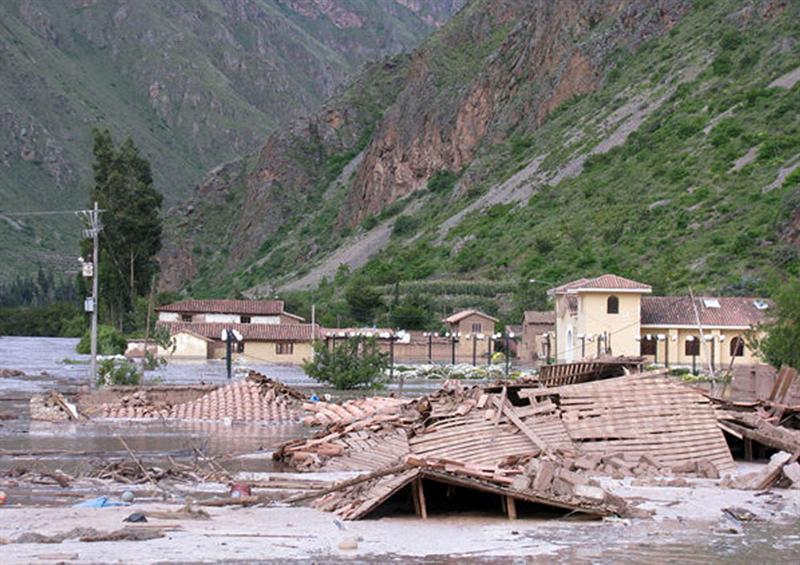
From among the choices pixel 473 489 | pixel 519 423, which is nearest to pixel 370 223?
Answer: pixel 519 423

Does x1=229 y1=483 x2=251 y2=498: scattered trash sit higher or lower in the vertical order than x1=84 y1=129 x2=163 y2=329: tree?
lower

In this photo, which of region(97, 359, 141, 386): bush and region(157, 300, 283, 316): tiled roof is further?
region(157, 300, 283, 316): tiled roof

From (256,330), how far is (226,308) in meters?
10.00

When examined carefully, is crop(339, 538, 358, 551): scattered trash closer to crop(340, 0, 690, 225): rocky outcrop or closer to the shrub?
crop(340, 0, 690, 225): rocky outcrop

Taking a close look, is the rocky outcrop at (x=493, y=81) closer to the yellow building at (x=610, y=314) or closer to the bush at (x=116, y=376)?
the yellow building at (x=610, y=314)

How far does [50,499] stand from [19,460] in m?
6.01

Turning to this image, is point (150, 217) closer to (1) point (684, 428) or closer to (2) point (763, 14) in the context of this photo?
(2) point (763, 14)

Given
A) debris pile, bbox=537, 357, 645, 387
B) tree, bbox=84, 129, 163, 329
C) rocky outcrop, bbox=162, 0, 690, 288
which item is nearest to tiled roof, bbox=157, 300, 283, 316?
tree, bbox=84, 129, 163, 329

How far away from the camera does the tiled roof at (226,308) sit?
89.7 metres

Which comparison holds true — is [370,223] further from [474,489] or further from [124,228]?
[474,489]

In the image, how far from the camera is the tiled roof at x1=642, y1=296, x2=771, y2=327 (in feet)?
210

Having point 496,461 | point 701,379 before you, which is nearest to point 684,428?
point 496,461

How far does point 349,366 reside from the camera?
172 feet

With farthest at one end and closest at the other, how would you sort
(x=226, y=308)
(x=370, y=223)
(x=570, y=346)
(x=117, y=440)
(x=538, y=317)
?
1. (x=370, y=223)
2. (x=226, y=308)
3. (x=538, y=317)
4. (x=570, y=346)
5. (x=117, y=440)
